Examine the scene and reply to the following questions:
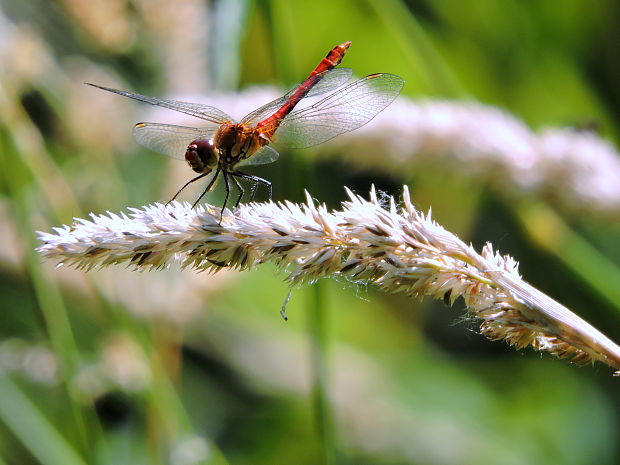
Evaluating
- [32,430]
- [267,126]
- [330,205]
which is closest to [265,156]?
[267,126]

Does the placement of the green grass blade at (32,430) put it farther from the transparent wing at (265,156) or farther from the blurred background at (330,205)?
the transparent wing at (265,156)

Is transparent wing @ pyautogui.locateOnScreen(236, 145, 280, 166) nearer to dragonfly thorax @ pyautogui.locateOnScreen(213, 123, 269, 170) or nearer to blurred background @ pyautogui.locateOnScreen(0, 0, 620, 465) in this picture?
dragonfly thorax @ pyautogui.locateOnScreen(213, 123, 269, 170)

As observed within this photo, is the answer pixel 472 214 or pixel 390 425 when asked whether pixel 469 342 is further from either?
pixel 390 425

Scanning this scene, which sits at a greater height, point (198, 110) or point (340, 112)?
point (340, 112)

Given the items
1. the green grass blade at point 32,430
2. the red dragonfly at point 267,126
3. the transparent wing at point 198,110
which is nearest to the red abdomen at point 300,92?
the red dragonfly at point 267,126

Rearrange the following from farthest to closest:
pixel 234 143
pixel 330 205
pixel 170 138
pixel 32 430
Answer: pixel 330 205 < pixel 170 138 < pixel 234 143 < pixel 32 430

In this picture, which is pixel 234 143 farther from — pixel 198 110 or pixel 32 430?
pixel 32 430
